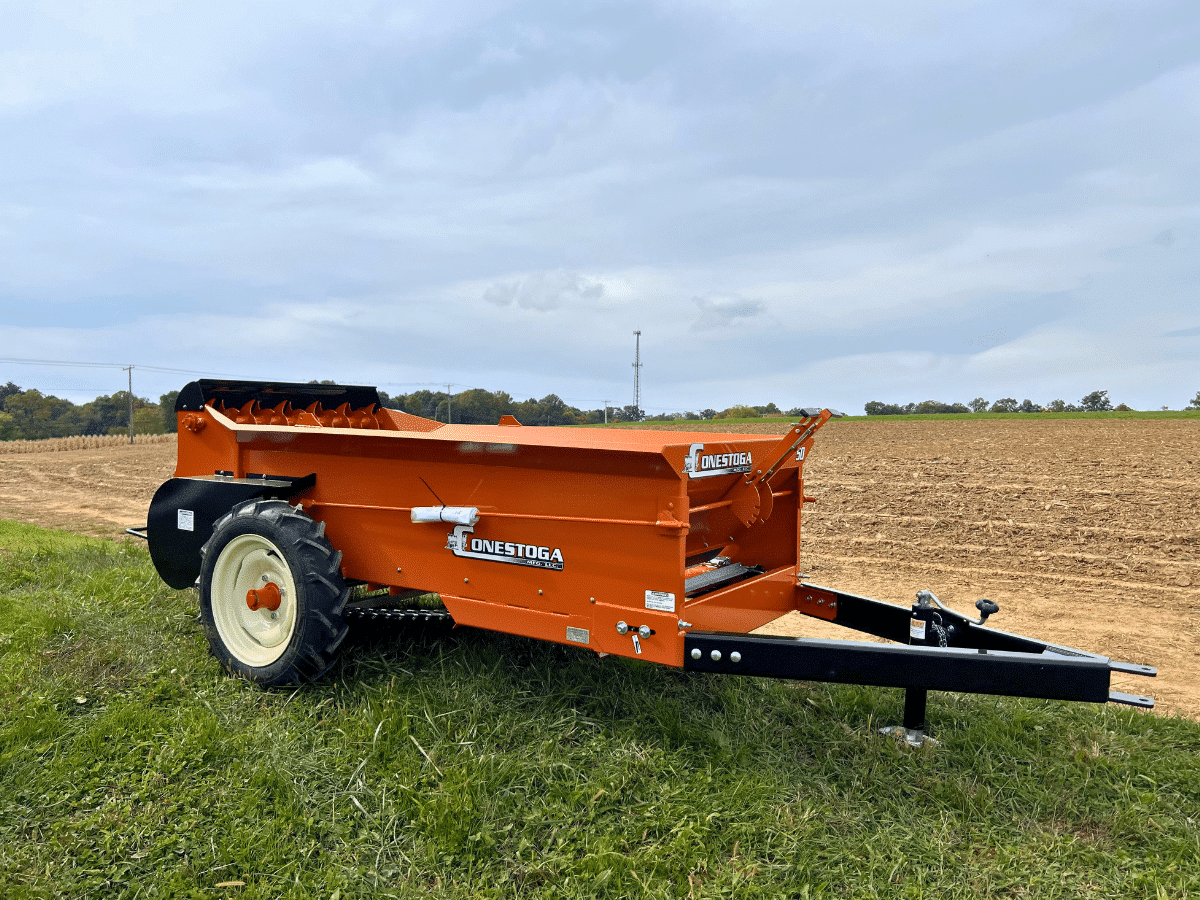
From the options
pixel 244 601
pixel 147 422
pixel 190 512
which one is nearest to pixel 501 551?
pixel 244 601

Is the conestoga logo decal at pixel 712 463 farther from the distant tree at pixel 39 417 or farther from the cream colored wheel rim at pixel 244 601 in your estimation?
the distant tree at pixel 39 417

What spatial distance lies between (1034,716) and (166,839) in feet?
13.9

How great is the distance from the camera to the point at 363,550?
4328mm

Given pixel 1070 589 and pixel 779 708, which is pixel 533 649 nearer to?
pixel 779 708

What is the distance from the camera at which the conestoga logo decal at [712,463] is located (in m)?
3.55

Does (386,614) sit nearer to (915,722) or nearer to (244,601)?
(244,601)

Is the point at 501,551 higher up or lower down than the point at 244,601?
higher up

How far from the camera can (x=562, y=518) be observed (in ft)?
12.0

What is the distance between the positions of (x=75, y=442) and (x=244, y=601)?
44.4 m

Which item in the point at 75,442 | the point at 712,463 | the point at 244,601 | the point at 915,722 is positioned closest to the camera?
the point at 712,463

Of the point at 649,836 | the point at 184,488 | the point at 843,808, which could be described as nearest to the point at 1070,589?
the point at 843,808

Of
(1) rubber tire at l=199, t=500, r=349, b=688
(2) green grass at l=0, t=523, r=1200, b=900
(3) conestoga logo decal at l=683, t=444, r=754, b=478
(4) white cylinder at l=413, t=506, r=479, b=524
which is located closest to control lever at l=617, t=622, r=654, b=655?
(2) green grass at l=0, t=523, r=1200, b=900

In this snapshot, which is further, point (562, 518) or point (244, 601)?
point (244, 601)

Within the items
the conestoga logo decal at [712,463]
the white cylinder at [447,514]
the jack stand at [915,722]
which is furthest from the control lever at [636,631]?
the jack stand at [915,722]
